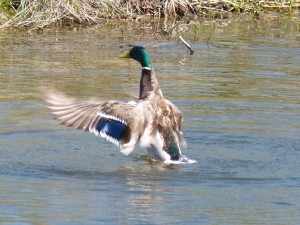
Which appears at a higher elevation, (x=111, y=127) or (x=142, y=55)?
(x=142, y=55)

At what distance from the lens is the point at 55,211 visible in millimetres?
6824

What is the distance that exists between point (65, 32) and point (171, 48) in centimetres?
210

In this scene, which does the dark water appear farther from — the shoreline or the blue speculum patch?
the shoreline

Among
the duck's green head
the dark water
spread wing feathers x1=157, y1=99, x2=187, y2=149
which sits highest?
the duck's green head

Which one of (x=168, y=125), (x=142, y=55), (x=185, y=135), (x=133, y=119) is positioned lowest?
(x=185, y=135)

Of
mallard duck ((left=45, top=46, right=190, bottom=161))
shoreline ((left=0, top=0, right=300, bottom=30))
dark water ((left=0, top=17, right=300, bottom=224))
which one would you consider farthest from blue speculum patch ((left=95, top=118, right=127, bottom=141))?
shoreline ((left=0, top=0, right=300, bottom=30))

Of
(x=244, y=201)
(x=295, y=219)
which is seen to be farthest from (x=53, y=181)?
(x=295, y=219)

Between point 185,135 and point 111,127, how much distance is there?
1.48 m

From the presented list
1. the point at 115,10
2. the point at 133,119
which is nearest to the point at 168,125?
the point at 133,119

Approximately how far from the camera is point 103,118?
8133 millimetres

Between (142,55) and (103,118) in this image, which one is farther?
(142,55)

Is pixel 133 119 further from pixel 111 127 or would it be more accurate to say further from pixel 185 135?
pixel 185 135

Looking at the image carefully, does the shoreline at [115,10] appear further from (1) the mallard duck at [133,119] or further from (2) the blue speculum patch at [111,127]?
(2) the blue speculum patch at [111,127]

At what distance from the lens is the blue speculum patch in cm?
810
